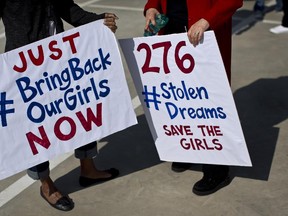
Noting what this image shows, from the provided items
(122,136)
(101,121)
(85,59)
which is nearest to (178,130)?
(101,121)

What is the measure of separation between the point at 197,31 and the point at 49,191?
5.29 feet

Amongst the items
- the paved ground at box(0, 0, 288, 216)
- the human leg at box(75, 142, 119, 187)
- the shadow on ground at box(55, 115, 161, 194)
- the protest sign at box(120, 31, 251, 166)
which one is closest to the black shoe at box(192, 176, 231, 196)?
the paved ground at box(0, 0, 288, 216)

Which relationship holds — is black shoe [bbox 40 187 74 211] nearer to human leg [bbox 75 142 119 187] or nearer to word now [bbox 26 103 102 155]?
human leg [bbox 75 142 119 187]

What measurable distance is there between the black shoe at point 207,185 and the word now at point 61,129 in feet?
2.94

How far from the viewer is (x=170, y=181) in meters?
3.99

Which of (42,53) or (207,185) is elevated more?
(42,53)

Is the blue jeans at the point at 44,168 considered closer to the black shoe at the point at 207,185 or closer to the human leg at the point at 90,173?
the human leg at the point at 90,173

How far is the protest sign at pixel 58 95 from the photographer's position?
3.26 m

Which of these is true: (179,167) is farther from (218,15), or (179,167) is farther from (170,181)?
(218,15)

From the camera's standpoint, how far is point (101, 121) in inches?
139

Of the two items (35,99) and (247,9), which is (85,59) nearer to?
(35,99)

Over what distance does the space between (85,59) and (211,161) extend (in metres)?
1.15

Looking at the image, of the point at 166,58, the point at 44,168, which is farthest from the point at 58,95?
the point at 166,58

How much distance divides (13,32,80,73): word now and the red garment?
743mm
